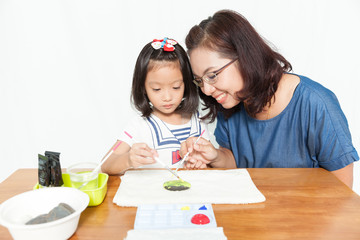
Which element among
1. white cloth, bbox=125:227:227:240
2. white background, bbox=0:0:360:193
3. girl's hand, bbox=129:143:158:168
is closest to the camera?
white cloth, bbox=125:227:227:240

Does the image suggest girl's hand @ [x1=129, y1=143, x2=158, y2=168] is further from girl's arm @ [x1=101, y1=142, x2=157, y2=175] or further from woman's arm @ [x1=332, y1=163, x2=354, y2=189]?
woman's arm @ [x1=332, y1=163, x2=354, y2=189]

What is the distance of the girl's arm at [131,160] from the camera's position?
1.25 meters

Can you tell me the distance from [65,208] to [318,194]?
835 millimetres

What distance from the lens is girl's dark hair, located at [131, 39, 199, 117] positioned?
1.62 metres

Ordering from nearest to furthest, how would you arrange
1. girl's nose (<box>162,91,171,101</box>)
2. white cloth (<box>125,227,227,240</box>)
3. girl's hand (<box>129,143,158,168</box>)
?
white cloth (<box>125,227,227,240</box>), girl's hand (<box>129,143,158,168</box>), girl's nose (<box>162,91,171,101</box>)

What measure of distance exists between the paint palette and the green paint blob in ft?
0.41

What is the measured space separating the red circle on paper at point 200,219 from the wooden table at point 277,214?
1.6 inches

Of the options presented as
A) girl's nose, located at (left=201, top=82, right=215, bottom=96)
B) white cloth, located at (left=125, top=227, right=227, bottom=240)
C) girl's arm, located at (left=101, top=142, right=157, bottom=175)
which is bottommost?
white cloth, located at (left=125, top=227, right=227, bottom=240)

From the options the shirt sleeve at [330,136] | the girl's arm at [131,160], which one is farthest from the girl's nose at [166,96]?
the shirt sleeve at [330,136]

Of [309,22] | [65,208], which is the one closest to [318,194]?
[65,208]

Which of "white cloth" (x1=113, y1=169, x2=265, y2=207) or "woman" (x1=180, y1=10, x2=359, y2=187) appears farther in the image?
"woman" (x1=180, y1=10, x2=359, y2=187)

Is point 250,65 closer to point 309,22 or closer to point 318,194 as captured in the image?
A: point 318,194

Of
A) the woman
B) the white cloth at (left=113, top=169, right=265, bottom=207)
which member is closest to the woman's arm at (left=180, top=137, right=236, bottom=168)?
the woman

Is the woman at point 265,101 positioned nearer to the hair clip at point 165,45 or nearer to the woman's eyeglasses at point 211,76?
the woman's eyeglasses at point 211,76
